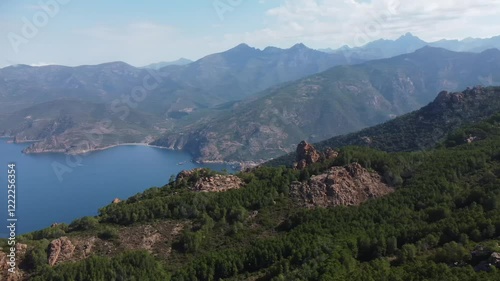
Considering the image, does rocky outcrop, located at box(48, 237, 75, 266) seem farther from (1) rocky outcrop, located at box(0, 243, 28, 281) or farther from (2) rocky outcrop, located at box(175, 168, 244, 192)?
(2) rocky outcrop, located at box(175, 168, 244, 192)

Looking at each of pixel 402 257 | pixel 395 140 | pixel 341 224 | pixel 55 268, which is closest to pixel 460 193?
pixel 341 224

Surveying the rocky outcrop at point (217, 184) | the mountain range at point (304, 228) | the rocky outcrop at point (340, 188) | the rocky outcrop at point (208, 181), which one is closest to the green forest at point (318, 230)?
the mountain range at point (304, 228)

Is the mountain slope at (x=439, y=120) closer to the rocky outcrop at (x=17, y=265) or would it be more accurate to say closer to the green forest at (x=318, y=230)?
the green forest at (x=318, y=230)

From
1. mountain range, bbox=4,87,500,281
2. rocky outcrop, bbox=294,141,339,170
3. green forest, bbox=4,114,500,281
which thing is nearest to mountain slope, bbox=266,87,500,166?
mountain range, bbox=4,87,500,281

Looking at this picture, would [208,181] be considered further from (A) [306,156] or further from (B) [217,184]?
(A) [306,156]

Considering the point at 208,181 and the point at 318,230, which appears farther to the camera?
the point at 208,181

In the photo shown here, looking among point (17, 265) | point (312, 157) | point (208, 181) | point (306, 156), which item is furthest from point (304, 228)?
point (17, 265)

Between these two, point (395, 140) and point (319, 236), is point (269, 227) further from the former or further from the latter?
point (395, 140)
